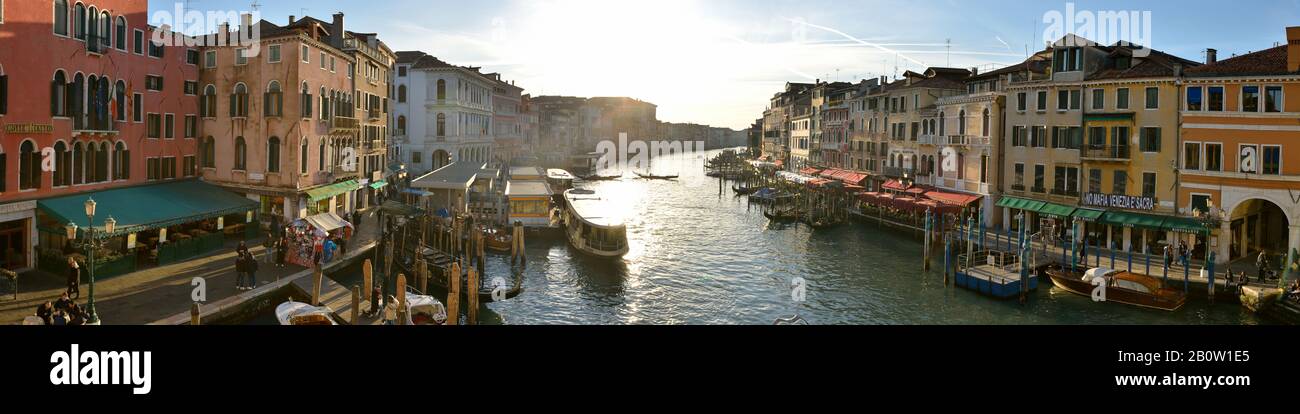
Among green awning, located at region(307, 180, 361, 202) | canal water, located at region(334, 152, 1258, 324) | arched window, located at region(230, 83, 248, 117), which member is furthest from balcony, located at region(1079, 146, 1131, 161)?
arched window, located at region(230, 83, 248, 117)

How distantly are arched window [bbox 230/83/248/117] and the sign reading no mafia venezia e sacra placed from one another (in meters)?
37.4

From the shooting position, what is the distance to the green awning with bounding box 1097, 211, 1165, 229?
1341 inches

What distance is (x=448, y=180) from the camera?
46406 mm

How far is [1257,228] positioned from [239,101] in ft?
139

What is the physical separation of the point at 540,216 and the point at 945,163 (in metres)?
24.5

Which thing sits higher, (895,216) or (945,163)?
(945,163)

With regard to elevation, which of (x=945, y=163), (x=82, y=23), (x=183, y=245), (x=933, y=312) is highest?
(x=82, y=23)

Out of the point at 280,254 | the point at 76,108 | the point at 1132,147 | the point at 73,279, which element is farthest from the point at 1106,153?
the point at 76,108

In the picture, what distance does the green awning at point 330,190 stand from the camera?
34.6 m

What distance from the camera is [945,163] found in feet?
162
